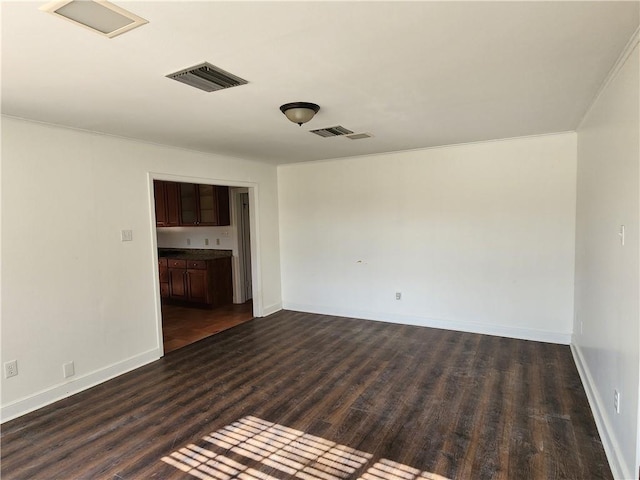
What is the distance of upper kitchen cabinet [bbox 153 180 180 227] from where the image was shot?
20.1 ft

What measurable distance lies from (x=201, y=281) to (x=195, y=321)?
0.79m

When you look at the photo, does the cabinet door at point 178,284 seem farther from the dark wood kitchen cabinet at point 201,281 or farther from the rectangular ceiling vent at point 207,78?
the rectangular ceiling vent at point 207,78

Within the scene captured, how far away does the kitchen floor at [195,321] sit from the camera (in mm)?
4656

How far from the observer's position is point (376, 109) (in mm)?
2889

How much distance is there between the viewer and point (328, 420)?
271cm

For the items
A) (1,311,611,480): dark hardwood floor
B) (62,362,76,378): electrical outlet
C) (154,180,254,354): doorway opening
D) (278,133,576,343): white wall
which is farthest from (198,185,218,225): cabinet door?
(62,362,76,378): electrical outlet

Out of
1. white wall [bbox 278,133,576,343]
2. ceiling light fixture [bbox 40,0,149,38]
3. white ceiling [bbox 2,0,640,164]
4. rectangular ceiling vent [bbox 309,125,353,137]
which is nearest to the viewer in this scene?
ceiling light fixture [bbox 40,0,149,38]

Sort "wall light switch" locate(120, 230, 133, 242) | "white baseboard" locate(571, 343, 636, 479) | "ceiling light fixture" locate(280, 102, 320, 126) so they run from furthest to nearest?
"wall light switch" locate(120, 230, 133, 242)
"ceiling light fixture" locate(280, 102, 320, 126)
"white baseboard" locate(571, 343, 636, 479)

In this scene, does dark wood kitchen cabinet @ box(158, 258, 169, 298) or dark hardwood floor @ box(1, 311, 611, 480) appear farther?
dark wood kitchen cabinet @ box(158, 258, 169, 298)

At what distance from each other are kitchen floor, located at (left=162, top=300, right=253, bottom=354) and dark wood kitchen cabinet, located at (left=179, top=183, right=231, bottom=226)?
146 centimetres

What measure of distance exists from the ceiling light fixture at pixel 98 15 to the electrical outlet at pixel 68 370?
2842mm

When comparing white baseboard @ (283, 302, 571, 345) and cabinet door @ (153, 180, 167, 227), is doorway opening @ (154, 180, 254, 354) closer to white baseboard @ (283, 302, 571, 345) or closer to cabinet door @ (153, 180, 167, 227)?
cabinet door @ (153, 180, 167, 227)

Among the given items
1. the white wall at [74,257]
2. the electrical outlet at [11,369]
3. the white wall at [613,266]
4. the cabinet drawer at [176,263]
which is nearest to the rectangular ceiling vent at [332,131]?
the white wall at [74,257]

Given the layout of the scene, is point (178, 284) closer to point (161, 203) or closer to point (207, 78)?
point (161, 203)
